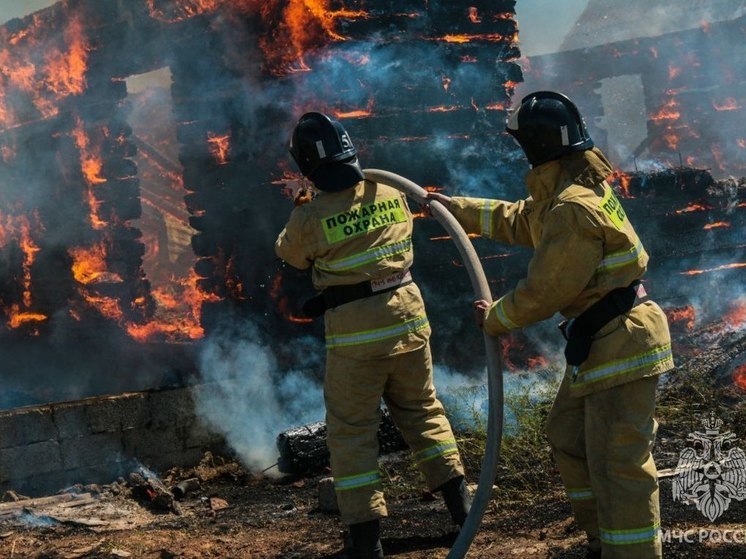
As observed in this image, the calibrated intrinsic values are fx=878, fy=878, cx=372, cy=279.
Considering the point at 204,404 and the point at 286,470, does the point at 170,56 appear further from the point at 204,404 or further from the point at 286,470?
the point at 286,470

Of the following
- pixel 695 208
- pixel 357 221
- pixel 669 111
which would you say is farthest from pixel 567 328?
pixel 669 111

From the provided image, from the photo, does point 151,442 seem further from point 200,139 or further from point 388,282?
point 200,139

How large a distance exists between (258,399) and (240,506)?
1693 mm

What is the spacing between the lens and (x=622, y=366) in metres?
4.00

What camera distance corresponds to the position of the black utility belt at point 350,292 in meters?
5.05

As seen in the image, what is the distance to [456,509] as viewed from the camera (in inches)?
201

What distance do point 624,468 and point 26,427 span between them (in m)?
5.45

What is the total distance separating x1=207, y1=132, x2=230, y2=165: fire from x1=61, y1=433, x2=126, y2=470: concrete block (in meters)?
4.85

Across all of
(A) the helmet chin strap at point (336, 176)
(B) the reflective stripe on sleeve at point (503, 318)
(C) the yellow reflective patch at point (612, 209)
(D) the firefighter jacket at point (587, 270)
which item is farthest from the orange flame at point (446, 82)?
(B) the reflective stripe on sleeve at point (503, 318)

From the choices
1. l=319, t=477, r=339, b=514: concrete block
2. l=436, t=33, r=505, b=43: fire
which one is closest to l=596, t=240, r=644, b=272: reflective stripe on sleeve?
l=319, t=477, r=339, b=514: concrete block

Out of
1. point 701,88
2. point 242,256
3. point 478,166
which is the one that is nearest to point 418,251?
point 478,166

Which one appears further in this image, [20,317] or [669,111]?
[669,111]

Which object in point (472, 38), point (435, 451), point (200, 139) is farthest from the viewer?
point (200, 139)

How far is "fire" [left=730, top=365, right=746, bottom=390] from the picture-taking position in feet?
Answer: 25.1
